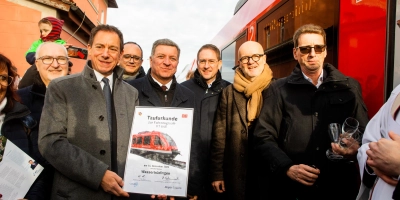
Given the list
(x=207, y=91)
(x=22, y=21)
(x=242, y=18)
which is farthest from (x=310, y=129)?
(x=22, y=21)

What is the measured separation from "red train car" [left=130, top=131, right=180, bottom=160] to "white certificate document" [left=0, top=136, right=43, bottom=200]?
2.07ft

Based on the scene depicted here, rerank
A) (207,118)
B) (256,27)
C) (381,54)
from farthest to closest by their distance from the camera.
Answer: (256,27), (207,118), (381,54)

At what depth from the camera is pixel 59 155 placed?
6.46 ft

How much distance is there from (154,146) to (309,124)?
119cm

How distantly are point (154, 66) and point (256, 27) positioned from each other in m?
2.41

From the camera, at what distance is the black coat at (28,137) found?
2.17 meters

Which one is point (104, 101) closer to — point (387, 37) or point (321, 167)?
point (321, 167)

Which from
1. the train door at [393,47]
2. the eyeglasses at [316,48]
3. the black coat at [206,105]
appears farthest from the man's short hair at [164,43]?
the train door at [393,47]

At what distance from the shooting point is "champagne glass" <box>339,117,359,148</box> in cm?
212

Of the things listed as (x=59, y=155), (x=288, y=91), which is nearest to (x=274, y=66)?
(x=288, y=91)

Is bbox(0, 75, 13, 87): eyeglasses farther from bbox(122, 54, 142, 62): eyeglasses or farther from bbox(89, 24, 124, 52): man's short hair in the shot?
bbox(122, 54, 142, 62): eyeglasses

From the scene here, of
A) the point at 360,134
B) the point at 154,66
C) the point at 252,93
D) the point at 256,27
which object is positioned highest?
the point at 256,27

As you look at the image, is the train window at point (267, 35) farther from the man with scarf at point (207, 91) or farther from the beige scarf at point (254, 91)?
the beige scarf at point (254, 91)

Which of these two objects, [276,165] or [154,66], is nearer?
[276,165]
